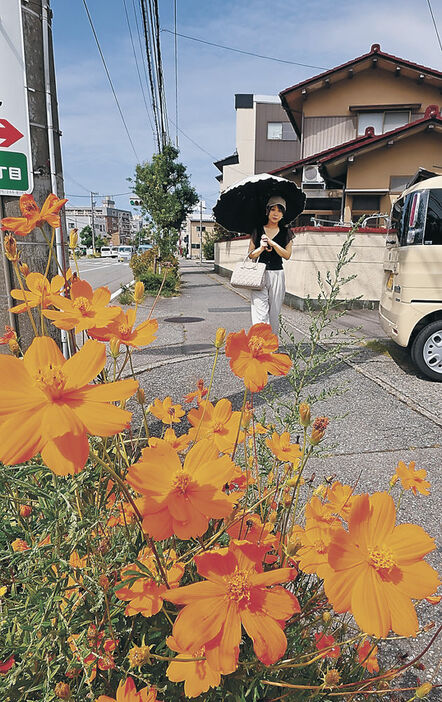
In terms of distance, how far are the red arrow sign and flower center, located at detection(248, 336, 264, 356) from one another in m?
1.89

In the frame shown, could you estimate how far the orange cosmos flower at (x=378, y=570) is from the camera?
59 centimetres

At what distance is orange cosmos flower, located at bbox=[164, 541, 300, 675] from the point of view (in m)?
0.59

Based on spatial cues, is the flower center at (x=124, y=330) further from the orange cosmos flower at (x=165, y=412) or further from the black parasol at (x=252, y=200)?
the black parasol at (x=252, y=200)

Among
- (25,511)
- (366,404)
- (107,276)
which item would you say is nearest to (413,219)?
(366,404)

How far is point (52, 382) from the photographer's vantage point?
57 cm

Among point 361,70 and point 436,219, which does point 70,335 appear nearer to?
point 436,219

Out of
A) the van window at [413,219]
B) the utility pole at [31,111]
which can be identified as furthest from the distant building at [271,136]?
the utility pole at [31,111]

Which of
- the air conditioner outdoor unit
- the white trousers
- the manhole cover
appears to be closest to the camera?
the white trousers

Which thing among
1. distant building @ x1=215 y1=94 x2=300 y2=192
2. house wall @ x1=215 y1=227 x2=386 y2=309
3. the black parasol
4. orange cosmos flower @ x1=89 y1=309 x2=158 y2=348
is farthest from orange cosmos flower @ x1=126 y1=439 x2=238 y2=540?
distant building @ x1=215 y1=94 x2=300 y2=192

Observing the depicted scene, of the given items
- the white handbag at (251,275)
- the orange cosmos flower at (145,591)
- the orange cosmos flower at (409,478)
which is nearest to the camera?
the orange cosmos flower at (145,591)

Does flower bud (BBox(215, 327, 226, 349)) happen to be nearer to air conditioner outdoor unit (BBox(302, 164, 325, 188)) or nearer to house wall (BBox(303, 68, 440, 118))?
air conditioner outdoor unit (BBox(302, 164, 325, 188))

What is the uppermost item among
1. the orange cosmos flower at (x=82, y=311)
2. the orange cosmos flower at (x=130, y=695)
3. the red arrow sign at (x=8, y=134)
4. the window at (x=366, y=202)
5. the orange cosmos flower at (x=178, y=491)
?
the window at (x=366, y=202)

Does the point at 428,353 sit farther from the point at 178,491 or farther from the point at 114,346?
the point at 178,491

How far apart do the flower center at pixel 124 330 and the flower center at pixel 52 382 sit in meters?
0.32
